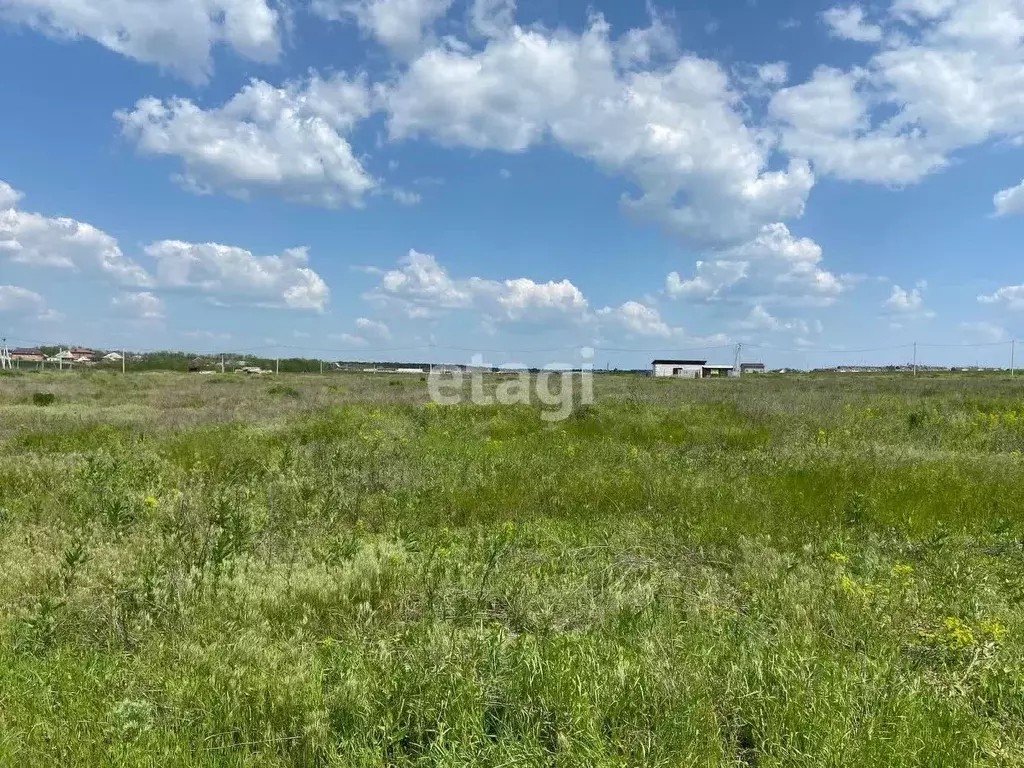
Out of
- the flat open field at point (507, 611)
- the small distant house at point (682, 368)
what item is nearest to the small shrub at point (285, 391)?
the flat open field at point (507, 611)

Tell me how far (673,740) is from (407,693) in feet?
3.94

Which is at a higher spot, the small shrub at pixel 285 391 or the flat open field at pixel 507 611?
the small shrub at pixel 285 391

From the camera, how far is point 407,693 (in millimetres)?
2768

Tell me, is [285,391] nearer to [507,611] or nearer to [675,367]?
[507,611]

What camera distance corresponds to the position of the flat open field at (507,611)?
2.59m

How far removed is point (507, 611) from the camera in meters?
4.05

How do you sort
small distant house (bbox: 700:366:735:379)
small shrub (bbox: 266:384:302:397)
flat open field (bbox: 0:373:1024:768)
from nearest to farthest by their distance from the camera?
flat open field (bbox: 0:373:1024:768) → small shrub (bbox: 266:384:302:397) → small distant house (bbox: 700:366:735:379)

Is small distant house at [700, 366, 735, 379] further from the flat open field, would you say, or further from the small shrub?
the flat open field

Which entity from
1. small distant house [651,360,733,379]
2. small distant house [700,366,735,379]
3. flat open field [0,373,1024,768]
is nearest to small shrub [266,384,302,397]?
flat open field [0,373,1024,768]

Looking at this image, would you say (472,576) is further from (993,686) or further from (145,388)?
(145,388)

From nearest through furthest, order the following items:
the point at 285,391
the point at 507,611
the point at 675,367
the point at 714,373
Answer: the point at 507,611
the point at 285,391
the point at 714,373
the point at 675,367

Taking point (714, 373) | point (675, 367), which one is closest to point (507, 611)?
point (714, 373)

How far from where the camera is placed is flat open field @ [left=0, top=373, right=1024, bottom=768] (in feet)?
8.50

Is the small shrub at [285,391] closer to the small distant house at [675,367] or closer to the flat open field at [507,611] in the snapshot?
the flat open field at [507,611]
